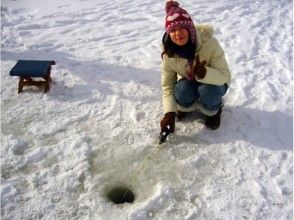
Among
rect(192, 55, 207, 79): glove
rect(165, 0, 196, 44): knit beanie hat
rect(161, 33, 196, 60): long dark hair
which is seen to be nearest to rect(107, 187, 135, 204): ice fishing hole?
rect(192, 55, 207, 79): glove

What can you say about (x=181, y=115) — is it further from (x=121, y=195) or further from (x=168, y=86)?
(x=121, y=195)

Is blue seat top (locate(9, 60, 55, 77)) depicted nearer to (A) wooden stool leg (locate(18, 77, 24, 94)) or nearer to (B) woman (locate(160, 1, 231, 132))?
(A) wooden stool leg (locate(18, 77, 24, 94))

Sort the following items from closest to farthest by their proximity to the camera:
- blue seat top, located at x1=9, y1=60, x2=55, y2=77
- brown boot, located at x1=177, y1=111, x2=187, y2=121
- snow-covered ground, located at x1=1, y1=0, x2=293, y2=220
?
snow-covered ground, located at x1=1, y1=0, x2=293, y2=220, brown boot, located at x1=177, y1=111, x2=187, y2=121, blue seat top, located at x1=9, y1=60, x2=55, y2=77

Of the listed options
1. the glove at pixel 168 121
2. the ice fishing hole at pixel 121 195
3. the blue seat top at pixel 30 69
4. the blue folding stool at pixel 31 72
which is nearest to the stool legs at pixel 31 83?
the blue folding stool at pixel 31 72

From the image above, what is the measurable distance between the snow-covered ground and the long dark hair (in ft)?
3.08

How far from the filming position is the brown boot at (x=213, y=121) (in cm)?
413

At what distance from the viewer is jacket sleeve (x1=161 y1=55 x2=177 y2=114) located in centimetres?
392

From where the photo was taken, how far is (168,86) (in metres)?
4.09

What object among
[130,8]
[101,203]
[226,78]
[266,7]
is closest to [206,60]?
[226,78]

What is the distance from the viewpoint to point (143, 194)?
135 inches

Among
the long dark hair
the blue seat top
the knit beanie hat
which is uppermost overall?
the knit beanie hat

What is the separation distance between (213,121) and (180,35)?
1154mm

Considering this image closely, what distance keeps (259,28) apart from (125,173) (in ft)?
14.2

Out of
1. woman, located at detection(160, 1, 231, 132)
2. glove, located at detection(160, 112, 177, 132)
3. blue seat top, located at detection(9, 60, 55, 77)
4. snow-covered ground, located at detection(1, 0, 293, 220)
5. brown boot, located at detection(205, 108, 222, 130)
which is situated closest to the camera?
snow-covered ground, located at detection(1, 0, 293, 220)
